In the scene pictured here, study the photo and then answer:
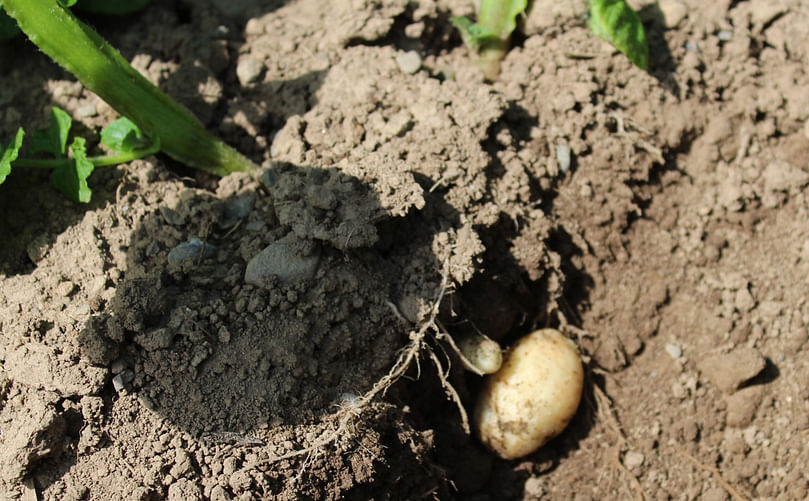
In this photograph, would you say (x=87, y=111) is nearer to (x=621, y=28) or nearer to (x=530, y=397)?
(x=530, y=397)

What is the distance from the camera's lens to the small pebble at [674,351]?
7.87ft

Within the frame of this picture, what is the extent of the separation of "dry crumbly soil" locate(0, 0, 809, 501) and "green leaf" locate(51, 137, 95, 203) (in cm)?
6

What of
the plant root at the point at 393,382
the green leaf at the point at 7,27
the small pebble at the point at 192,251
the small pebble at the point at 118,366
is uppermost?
the green leaf at the point at 7,27

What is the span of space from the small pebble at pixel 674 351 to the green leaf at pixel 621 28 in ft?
3.23

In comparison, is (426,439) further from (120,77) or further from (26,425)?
(120,77)

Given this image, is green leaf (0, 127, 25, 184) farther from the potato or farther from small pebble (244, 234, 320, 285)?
the potato

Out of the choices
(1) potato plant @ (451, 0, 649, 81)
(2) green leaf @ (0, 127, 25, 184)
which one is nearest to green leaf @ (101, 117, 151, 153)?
(2) green leaf @ (0, 127, 25, 184)

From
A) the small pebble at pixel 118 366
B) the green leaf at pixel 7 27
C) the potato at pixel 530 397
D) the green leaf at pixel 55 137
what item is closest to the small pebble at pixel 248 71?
the green leaf at pixel 55 137

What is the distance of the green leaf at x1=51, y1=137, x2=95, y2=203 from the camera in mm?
2029

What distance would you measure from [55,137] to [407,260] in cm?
112

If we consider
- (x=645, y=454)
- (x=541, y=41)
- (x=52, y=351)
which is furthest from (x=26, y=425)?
(x=541, y=41)

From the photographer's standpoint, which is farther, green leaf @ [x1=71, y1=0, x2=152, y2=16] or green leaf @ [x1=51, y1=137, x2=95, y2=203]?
green leaf @ [x1=71, y1=0, x2=152, y2=16]

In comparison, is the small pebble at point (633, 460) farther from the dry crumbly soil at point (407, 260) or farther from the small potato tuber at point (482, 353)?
the small potato tuber at point (482, 353)

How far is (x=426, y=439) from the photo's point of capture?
2070mm
